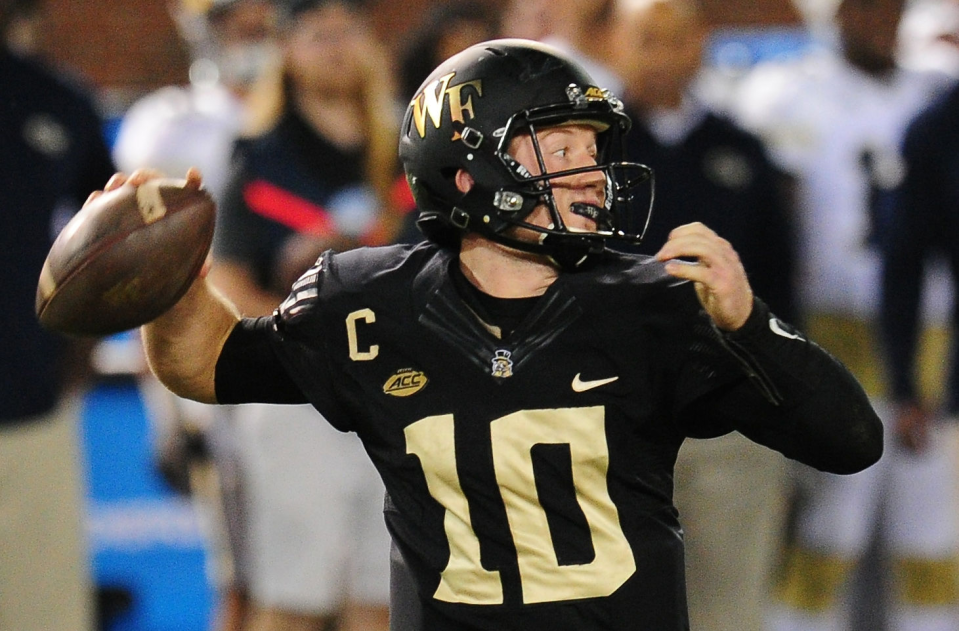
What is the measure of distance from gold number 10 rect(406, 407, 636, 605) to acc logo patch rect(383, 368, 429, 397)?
107 millimetres

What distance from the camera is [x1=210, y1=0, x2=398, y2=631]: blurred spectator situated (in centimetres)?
400

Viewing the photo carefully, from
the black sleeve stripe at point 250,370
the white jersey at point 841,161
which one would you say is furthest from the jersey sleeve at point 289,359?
the white jersey at point 841,161

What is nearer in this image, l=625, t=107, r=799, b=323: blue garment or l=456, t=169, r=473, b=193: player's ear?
l=456, t=169, r=473, b=193: player's ear

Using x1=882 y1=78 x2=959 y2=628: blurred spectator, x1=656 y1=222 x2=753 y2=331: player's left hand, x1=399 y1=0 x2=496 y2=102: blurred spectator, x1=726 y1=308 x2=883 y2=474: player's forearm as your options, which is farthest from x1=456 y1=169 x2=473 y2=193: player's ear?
x1=882 y1=78 x2=959 y2=628: blurred spectator

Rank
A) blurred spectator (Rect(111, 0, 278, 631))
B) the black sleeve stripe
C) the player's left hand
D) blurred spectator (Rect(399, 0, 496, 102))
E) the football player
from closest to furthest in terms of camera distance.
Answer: the player's left hand < the football player < the black sleeve stripe < blurred spectator (Rect(111, 0, 278, 631)) < blurred spectator (Rect(399, 0, 496, 102))

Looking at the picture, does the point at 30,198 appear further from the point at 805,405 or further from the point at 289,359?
the point at 805,405

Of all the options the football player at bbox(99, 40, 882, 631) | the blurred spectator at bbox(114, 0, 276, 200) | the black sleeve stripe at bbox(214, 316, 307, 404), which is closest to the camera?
the football player at bbox(99, 40, 882, 631)

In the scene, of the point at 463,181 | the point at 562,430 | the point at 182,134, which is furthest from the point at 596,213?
the point at 182,134

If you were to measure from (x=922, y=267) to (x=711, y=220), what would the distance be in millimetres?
735

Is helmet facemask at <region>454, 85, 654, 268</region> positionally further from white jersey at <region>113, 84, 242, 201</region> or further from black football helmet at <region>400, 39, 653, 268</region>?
white jersey at <region>113, 84, 242, 201</region>

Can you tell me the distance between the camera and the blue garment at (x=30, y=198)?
3.96 m

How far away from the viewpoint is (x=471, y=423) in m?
2.29

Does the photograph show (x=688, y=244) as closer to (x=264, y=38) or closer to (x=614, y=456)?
(x=614, y=456)

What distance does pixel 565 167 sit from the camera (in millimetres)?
2359
